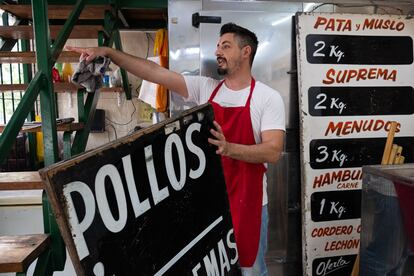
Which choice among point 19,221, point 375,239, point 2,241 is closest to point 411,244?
point 375,239

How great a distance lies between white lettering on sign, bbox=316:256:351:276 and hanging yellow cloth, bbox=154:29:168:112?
60.0 inches

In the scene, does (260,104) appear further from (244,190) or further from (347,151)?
(347,151)

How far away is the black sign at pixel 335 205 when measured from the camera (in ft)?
7.08

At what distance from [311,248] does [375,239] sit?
2.09 ft

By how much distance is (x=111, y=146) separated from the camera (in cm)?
75

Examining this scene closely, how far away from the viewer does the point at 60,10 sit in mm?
A: 2311

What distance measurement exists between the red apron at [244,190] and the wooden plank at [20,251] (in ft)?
2.59

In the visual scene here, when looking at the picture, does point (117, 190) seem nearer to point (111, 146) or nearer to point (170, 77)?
point (111, 146)

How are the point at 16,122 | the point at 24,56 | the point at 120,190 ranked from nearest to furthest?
1. the point at 120,190
2. the point at 16,122
3. the point at 24,56

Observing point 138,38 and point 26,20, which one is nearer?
point 26,20

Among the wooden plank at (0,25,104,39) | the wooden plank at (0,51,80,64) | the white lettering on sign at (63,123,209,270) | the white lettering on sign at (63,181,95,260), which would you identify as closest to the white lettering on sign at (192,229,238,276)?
the white lettering on sign at (63,123,209,270)

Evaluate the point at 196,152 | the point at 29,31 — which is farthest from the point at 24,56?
the point at 196,152

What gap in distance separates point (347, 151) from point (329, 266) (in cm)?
79

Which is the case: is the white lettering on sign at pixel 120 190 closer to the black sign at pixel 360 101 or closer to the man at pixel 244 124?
the man at pixel 244 124
